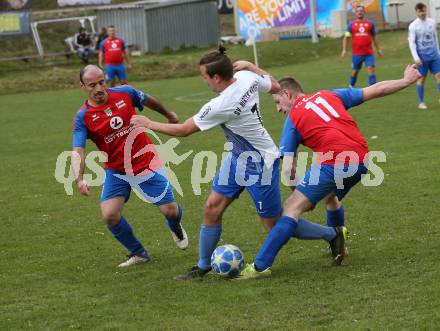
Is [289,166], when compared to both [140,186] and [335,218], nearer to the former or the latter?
[335,218]

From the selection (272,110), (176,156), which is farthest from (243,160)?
(272,110)

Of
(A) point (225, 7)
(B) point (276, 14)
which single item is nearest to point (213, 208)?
(B) point (276, 14)

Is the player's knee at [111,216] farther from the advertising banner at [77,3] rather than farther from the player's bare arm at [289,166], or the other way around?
the advertising banner at [77,3]

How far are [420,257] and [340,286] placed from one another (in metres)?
1.09

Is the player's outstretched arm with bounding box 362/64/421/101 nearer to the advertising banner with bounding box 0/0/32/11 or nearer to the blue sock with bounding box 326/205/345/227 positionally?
the blue sock with bounding box 326/205/345/227

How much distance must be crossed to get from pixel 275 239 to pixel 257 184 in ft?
1.64

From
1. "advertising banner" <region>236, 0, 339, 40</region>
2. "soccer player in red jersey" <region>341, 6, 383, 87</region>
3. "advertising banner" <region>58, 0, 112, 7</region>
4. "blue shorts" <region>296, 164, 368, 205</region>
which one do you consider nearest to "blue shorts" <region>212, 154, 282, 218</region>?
"blue shorts" <region>296, 164, 368, 205</region>

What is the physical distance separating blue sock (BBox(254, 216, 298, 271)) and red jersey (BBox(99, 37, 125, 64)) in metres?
21.1

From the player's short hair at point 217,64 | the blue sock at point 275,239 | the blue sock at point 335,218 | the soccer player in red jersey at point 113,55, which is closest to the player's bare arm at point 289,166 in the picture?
the blue sock at point 275,239

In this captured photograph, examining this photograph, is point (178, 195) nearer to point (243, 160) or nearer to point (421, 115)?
point (243, 160)

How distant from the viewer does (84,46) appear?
39.0m

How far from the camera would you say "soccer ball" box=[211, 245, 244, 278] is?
25.6 ft

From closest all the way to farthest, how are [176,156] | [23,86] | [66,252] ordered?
[66,252], [176,156], [23,86]

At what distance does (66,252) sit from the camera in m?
9.28
